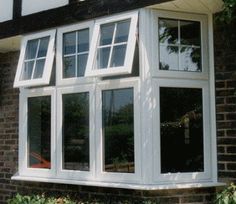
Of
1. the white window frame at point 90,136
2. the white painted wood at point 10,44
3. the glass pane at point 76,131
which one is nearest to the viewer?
the white window frame at point 90,136

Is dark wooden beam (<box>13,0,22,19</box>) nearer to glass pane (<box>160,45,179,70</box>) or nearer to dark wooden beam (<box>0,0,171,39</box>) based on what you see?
dark wooden beam (<box>0,0,171,39</box>)

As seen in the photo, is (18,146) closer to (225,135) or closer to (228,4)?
(225,135)

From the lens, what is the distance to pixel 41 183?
6.91 m

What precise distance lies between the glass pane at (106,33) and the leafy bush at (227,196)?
2.14 m

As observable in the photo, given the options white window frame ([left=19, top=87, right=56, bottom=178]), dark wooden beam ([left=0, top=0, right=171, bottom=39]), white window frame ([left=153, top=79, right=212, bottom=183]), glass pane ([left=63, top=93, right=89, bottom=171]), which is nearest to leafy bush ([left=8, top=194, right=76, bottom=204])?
white window frame ([left=19, top=87, right=56, bottom=178])

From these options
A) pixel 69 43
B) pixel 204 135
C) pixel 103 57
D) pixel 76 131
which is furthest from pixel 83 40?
pixel 204 135

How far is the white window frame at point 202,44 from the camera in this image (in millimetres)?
5727

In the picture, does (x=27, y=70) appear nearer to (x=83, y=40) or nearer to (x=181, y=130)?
(x=83, y=40)

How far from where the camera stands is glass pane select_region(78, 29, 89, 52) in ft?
20.8

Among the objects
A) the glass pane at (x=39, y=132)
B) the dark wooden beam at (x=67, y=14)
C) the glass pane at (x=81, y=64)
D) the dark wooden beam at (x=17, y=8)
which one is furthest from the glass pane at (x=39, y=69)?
the dark wooden beam at (x=17, y=8)

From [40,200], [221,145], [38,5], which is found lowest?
[40,200]

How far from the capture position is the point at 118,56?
5805mm

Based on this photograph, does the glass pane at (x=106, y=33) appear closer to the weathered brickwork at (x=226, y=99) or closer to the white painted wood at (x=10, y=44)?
the weathered brickwork at (x=226, y=99)

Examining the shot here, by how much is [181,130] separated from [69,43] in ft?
6.27
